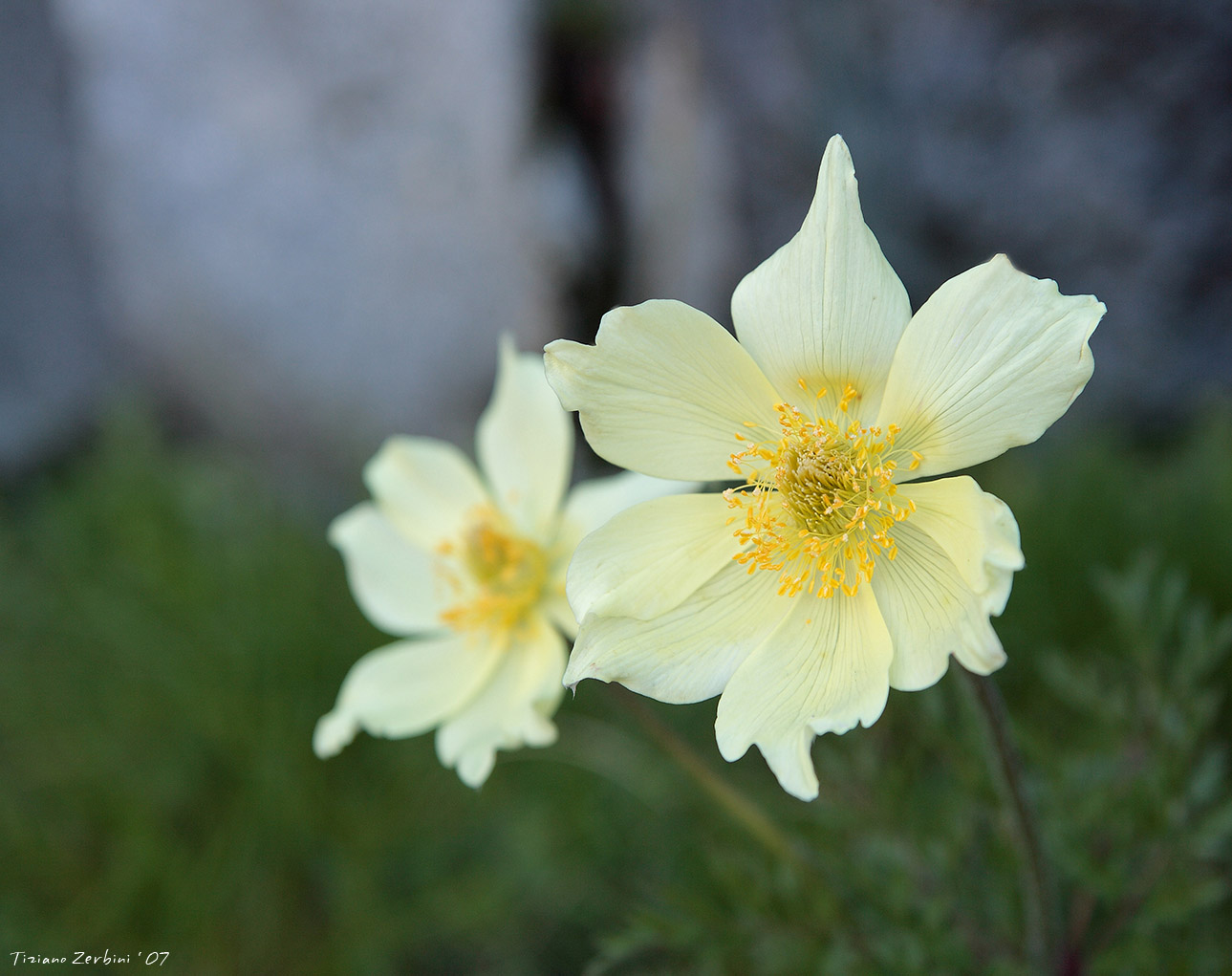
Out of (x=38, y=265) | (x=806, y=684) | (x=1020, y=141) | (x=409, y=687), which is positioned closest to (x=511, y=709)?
(x=409, y=687)

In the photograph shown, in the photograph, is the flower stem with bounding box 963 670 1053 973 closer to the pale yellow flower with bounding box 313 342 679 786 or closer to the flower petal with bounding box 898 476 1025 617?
the flower petal with bounding box 898 476 1025 617

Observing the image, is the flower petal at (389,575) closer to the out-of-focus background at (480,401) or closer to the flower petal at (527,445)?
the flower petal at (527,445)

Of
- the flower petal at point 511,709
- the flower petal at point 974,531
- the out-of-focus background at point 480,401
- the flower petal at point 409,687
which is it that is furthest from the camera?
the out-of-focus background at point 480,401

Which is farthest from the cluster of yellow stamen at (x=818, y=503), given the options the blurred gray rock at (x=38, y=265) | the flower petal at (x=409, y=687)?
the blurred gray rock at (x=38, y=265)

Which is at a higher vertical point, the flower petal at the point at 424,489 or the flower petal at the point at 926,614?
the flower petal at the point at 926,614

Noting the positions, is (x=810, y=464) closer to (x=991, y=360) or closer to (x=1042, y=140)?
(x=991, y=360)

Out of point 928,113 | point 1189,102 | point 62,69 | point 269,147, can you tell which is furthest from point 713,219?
point 62,69

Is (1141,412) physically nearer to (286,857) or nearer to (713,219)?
(713,219)
